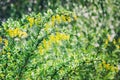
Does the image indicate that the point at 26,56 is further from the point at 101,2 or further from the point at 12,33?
the point at 101,2

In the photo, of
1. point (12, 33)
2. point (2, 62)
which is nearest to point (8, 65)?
point (2, 62)

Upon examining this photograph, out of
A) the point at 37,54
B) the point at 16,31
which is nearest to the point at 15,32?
the point at 16,31

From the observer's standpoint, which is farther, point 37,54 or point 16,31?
point 37,54

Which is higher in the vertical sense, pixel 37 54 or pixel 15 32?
pixel 15 32

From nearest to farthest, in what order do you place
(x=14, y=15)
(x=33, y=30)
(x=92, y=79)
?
(x=33, y=30), (x=92, y=79), (x=14, y=15)

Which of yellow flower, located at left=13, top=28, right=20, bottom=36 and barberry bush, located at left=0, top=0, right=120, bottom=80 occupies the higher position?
yellow flower, located at left=13, top=28, right=20, bottom=36

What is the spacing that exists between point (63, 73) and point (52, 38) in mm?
365

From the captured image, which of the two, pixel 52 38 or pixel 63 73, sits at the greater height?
pixel 52 38

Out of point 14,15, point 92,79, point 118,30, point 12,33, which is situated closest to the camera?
point 12,33

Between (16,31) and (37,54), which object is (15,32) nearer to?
(16,31)

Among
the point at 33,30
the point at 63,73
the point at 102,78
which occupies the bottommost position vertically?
the point at 102,78

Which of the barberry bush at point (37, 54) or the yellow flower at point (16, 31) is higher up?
the yellow flower at point (16, 31)

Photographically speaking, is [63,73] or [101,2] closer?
[63,73]

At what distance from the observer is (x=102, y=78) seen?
404 cm
